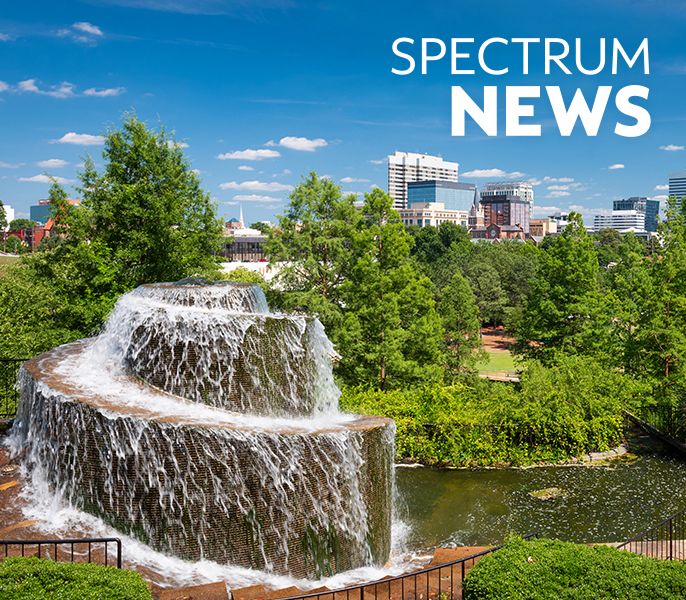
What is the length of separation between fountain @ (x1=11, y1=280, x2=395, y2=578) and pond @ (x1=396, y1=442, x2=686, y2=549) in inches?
129

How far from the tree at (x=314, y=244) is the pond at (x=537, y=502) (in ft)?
26.8

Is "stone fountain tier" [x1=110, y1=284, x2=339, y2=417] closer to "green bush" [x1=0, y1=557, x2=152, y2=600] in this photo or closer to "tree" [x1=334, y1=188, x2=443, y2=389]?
"green bush" [x1=0, y1=557, x2=152, y2=600]

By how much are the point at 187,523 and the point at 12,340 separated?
10.2m

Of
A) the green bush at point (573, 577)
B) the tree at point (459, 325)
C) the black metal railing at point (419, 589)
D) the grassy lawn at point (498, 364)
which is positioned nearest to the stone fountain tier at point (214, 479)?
the black metal railing at point (419, 589)

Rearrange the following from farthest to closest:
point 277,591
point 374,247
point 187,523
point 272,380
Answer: point 374,247, point 272,380, point 187,523, point 277,591

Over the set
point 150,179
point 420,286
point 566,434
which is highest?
point 150,179

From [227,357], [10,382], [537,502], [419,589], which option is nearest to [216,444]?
[227,357]

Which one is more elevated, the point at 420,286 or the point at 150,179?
the point at 150,179

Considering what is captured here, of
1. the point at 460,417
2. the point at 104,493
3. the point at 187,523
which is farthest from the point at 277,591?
the point at 460,417

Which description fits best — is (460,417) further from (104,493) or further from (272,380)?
(104,493)

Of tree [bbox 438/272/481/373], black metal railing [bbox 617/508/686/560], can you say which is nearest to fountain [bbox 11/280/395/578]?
black metal railing [bbox 617/508/686/560]

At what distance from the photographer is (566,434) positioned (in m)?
18.1

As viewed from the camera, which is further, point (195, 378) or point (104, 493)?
point (195, 378)

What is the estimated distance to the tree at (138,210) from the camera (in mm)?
20078
